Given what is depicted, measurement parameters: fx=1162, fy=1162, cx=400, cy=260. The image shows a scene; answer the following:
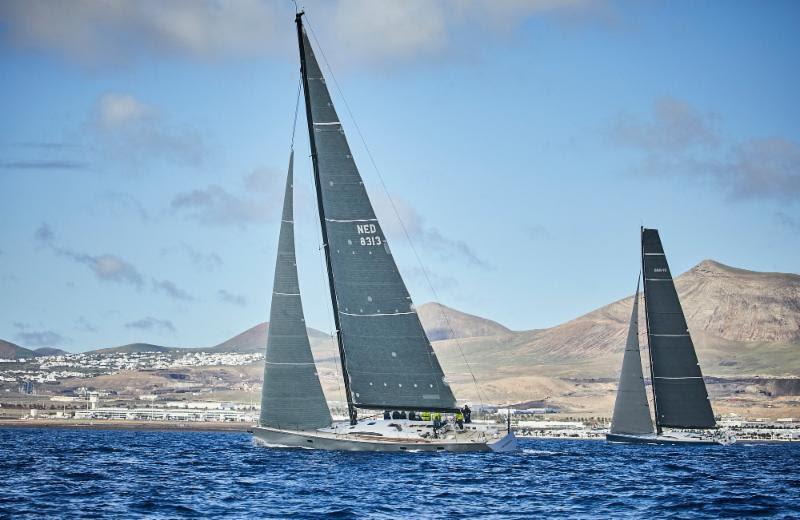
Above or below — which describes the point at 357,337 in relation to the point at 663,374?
below

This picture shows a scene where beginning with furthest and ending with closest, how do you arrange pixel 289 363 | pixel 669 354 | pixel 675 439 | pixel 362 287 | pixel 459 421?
pixel 669 354 → pixel 675 439 → pixel 289 363 → pixel 459 421 → pixel 362 287

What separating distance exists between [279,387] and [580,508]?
94.3 feet

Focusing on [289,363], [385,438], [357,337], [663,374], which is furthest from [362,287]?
[663,374]

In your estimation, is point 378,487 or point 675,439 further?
point 675,439

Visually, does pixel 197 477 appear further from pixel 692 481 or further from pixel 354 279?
pixel 692 481

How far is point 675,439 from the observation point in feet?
360

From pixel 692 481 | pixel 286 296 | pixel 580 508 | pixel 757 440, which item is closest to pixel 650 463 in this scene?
pixel 692 481

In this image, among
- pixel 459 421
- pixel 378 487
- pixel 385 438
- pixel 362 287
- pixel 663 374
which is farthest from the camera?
pixel 663 374

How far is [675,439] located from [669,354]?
26.3 ft

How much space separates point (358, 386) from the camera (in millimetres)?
71562

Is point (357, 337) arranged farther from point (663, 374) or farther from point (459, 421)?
point (663, 374)


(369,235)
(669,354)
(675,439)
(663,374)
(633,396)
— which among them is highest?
(369,235)

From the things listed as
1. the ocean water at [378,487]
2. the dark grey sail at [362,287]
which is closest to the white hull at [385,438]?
the ocean water at [378,487]

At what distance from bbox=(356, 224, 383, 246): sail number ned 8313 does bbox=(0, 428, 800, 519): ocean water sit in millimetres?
12826
